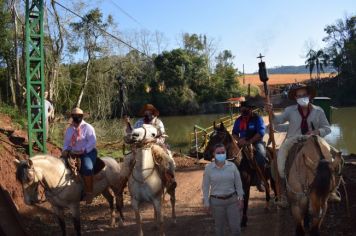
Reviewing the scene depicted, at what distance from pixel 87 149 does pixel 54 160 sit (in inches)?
26.3

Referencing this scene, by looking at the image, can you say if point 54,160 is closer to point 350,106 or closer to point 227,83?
point 227,83

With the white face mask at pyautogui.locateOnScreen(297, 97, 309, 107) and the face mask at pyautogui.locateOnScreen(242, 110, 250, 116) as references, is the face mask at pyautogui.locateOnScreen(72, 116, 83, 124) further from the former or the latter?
the white face mask at pyautogui.locateOnScreen(297, 97, 309, 107)

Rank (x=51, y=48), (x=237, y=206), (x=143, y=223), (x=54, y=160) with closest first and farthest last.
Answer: (x=237, y=206), (x=54, y=160), (x=143, y=223), (x=51, y=48)

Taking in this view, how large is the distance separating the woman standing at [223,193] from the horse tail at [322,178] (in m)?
1.02

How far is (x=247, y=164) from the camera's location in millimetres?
8406

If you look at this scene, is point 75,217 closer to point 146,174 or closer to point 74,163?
point 74,163

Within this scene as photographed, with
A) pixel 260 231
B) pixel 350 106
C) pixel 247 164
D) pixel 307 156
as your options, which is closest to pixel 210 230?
pixel 260 231

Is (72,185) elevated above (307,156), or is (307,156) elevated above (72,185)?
(307,156)

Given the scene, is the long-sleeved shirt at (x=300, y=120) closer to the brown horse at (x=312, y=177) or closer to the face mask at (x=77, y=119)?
Result: the brown horse at (x=312, y=177)

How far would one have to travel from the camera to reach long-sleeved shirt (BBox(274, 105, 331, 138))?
6.68 m

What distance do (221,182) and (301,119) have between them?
1949mm

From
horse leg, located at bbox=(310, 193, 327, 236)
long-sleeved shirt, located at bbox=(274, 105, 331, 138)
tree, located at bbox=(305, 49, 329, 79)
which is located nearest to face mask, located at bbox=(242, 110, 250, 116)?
long-sleeved shirt, located at bbox=(274, 105, 331, 138)

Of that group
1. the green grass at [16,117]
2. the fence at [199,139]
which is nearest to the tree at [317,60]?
the fence at [199,139]

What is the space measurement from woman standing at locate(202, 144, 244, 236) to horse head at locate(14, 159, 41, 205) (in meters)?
2.87
